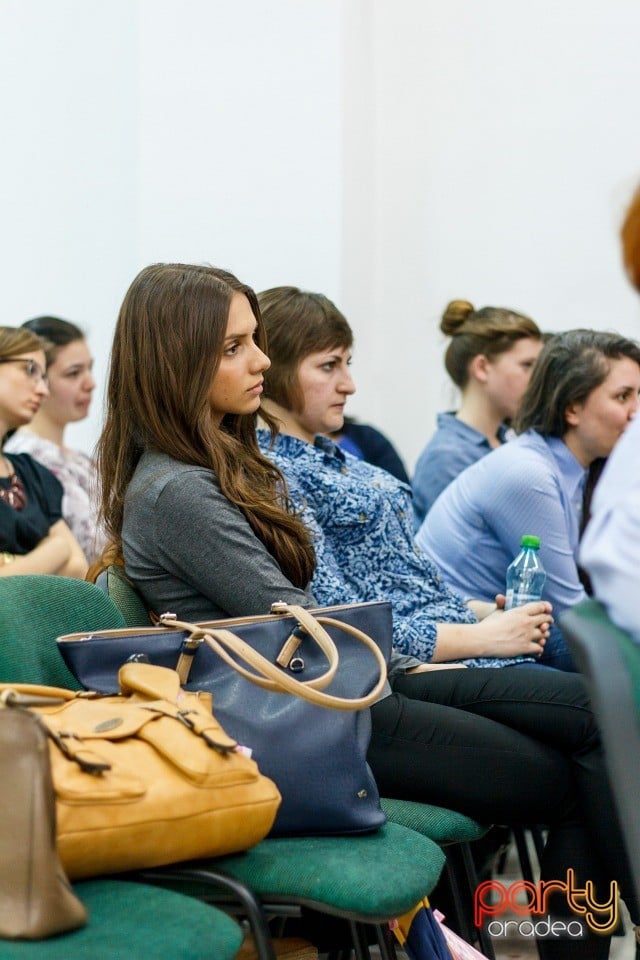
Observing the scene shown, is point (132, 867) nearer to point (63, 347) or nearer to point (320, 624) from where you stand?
point (320, 624)

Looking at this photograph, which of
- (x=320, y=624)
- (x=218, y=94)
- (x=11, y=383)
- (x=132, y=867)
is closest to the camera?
(x=132, y=867)

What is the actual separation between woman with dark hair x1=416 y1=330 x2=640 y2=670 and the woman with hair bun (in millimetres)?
631

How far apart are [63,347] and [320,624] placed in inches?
101

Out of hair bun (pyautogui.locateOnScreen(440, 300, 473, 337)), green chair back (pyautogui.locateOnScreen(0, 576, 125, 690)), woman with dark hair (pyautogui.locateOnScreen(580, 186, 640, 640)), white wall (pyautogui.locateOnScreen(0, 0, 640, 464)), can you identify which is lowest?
green chair back (pyautogui.locateOnScreen(0, 576, 125, 690))

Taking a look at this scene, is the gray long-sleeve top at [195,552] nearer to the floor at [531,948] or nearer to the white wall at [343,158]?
the floor at [531,948]

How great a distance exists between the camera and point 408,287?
5.08 metres

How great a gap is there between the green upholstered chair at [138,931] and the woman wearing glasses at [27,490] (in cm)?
193

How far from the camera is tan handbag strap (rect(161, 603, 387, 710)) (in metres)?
1.60

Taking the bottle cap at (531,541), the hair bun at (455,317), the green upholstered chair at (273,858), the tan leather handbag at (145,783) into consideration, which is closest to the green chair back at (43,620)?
the green upholstered chair at (273,858)

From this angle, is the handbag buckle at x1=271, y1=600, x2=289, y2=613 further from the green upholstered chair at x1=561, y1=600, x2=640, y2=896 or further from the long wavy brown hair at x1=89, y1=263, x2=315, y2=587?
the green upholstered chair at x1=561, y1=600, x2=640, y2=896

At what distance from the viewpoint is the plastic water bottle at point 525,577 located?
2.76 metres

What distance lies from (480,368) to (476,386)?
7 centimetres

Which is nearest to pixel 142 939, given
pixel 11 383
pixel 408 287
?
pixel 11 383

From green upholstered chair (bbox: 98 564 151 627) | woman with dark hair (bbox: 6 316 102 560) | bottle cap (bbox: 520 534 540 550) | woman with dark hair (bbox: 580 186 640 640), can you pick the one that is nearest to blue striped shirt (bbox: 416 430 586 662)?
bottle cap (bbox: 520 534 540 550)
